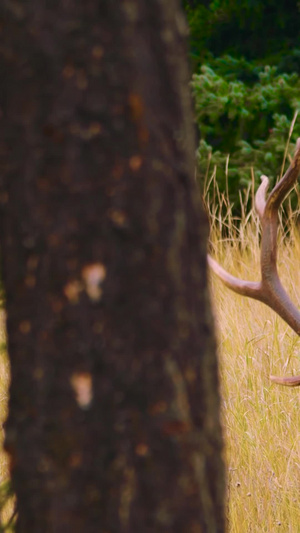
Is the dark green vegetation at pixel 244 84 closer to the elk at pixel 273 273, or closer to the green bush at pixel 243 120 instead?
the green bush at pixel 243 120

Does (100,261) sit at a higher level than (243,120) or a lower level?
higher

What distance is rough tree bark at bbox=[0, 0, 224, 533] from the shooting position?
751mm

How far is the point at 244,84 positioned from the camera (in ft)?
25.4

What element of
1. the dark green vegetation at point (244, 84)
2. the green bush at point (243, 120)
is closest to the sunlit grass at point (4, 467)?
the dark green vegetation at point (244, 84)

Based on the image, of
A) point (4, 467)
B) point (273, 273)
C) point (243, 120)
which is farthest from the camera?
point (243, 120)

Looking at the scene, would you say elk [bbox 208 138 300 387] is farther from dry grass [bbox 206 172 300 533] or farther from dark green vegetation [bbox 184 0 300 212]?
dark green vegetation [bbox 184 0 300 212]

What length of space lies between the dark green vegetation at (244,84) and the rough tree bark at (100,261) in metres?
5.52

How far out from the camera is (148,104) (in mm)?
760

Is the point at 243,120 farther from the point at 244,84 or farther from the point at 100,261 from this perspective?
the point at 100,261

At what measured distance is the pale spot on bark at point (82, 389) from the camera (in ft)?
2.52

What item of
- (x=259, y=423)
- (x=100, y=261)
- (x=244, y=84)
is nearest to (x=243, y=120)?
(x=244, y=84)

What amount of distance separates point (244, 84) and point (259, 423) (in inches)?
223

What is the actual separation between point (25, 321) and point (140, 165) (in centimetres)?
22

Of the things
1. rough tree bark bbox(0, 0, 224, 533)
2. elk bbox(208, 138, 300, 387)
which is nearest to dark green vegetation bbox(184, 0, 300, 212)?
elk bbox(208, 138, 300, 387)
